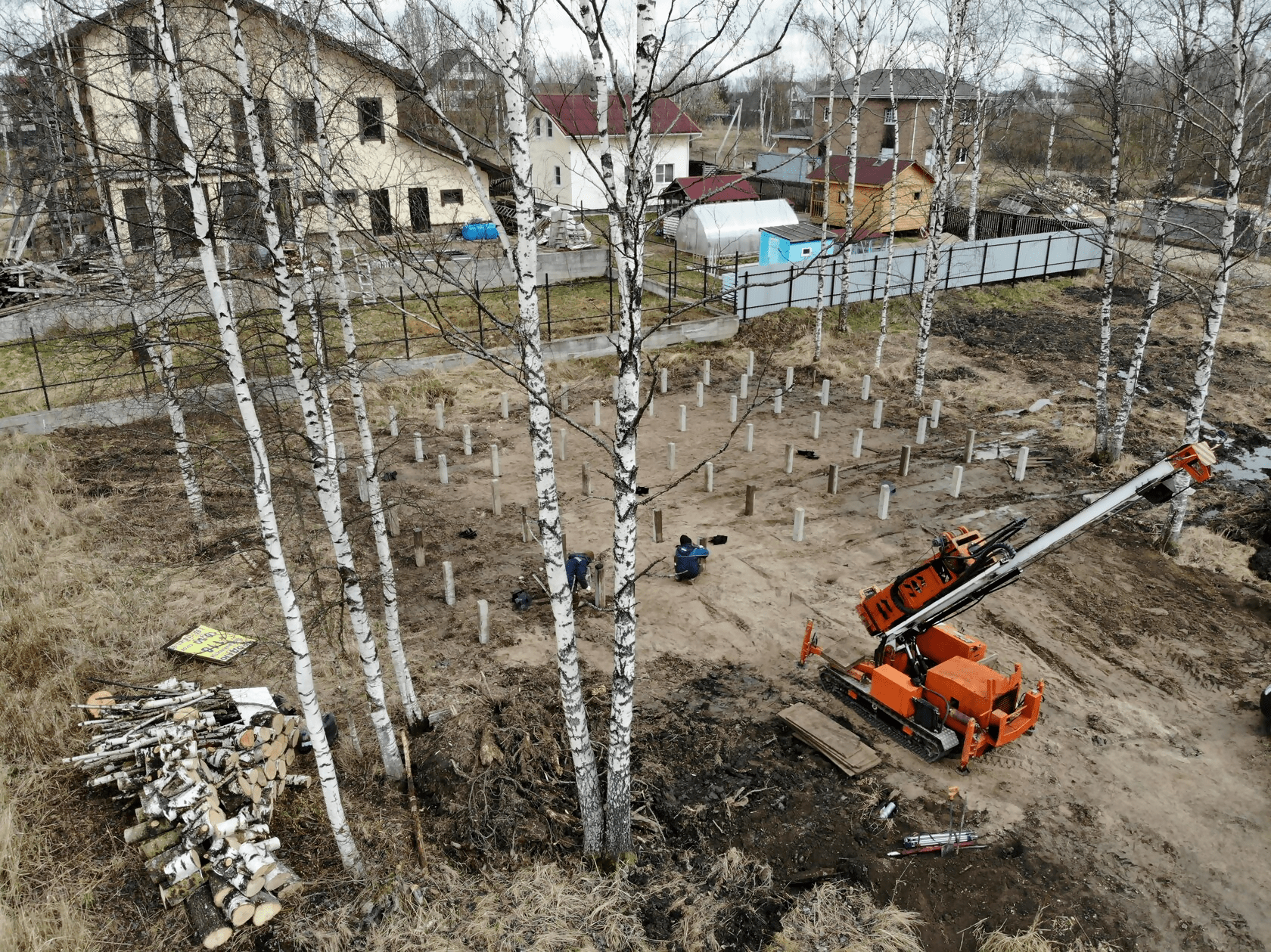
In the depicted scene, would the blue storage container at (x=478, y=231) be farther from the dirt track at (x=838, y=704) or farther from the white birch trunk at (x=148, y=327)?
the white birch trunk at (x=148, y=327)

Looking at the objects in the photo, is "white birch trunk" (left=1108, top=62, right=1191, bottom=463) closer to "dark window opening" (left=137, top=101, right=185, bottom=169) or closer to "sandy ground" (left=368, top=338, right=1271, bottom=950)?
"sandy ground" (left=368, top=338, right=1271, bottom=950)

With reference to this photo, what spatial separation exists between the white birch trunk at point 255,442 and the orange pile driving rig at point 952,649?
6.27 meters

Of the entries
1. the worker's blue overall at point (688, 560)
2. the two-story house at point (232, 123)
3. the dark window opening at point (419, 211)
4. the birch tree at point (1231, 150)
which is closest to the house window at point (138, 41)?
the two-story house at point (232, 123)

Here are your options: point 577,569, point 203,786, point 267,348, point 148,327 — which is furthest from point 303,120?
point 203,786

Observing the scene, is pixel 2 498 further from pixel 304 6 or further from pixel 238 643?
pixel 304 6

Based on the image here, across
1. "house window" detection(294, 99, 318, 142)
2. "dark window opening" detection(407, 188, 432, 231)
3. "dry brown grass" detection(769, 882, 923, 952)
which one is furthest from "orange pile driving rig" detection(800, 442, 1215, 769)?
"house window" detection(294, 99, 318, 142)

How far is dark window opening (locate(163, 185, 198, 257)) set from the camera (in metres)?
6.71

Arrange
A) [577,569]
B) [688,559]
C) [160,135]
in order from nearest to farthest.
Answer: [160,135] < [577,569] < [688,559]

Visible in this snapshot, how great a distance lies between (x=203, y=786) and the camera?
8.50 meters

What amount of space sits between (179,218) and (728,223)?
24.0 metres

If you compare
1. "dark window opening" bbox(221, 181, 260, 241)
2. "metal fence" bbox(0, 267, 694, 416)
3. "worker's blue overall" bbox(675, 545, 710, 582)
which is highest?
"dark window opening" bbox(221, 181, 260, 241)

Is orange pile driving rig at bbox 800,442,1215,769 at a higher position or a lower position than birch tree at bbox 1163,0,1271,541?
lower

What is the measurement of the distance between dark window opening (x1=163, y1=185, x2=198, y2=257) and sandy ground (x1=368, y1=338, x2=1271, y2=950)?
6046 mm

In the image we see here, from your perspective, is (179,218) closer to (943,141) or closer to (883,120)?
(943,141)
